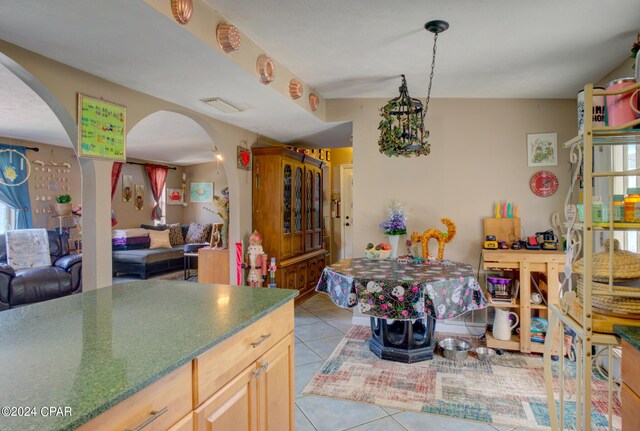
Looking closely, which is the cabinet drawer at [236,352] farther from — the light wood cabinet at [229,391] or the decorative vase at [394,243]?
the decorative vase at [394,243]

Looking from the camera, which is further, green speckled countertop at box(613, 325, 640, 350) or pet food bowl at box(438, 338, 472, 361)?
pet food bowl at box(438, 338, 472, 361)

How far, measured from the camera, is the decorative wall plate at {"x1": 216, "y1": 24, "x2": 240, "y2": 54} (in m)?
2.19

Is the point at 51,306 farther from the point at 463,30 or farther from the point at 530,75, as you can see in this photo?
the point at 530,75

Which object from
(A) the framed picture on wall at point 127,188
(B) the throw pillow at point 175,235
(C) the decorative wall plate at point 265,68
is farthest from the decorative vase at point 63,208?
(C) the decorative wall plate at point 265,68

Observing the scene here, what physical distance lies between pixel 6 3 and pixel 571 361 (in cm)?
429

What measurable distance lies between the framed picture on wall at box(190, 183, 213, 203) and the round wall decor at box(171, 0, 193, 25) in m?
6.99

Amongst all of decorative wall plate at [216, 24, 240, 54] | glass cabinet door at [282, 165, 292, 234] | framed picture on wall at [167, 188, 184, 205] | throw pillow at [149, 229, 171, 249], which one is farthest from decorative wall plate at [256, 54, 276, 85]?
framed picture on wall at [167, 188, 184, 205]

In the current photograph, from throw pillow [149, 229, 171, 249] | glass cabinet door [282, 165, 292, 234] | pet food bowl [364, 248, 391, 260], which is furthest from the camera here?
throw pillow [149, 229, 171, 249]

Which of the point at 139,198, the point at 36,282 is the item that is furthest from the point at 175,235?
the point at 36,282

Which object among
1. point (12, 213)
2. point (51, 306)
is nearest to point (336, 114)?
point (51, 306)

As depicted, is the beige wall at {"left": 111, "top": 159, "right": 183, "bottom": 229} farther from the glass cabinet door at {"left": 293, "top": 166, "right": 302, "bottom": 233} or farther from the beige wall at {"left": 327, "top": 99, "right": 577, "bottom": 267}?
the beige wall at {"left": 327, "top": 99, "right": 577, "bottom": 267}

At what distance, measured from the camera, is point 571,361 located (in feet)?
10.2

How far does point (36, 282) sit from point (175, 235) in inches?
129

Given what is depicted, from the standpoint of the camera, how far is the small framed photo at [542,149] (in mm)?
3705
